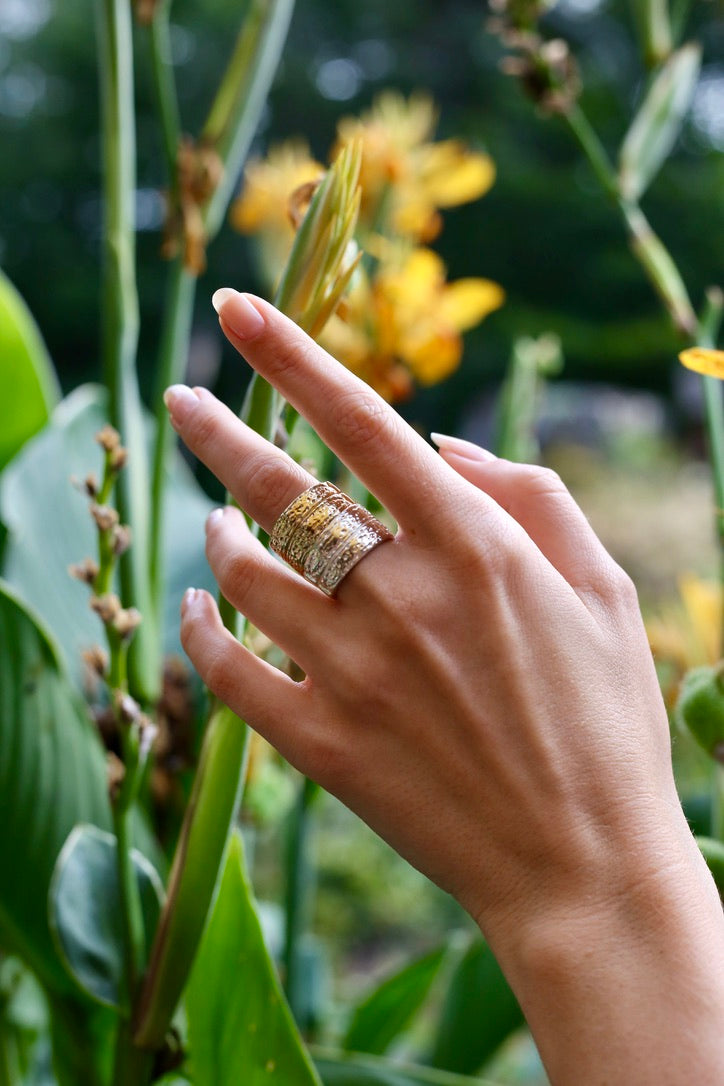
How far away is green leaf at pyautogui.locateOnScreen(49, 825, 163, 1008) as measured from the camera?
395 millimetres

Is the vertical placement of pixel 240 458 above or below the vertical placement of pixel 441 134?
below

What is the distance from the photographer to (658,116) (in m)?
0.56

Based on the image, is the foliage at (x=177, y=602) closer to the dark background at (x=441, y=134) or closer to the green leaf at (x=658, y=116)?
the green leaf at (x=658, y=116)

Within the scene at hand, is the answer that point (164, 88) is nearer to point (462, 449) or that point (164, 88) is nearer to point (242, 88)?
point (242, 88)

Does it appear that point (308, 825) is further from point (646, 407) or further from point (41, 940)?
point (646, 407)

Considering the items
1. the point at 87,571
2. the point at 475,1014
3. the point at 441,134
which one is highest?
the point at 441,134

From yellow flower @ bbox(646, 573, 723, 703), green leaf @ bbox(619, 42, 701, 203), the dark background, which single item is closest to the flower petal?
green leaf @ bbox(619, 42, 701, 203)

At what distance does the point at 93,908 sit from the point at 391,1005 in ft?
0.83

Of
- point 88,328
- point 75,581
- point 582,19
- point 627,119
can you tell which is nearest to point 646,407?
point 627,119

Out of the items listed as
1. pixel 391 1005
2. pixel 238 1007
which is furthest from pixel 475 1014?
pixel 238 1007

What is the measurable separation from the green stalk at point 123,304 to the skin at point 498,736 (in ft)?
0.68

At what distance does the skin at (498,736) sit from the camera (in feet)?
0.84

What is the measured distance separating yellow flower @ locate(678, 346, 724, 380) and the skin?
0.10 metres

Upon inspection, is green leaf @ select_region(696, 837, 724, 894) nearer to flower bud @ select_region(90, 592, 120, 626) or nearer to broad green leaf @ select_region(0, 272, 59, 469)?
flower bud @ select_region(90, 592, 120, 626)
